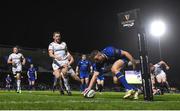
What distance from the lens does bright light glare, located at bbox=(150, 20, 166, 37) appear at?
32.8 meters

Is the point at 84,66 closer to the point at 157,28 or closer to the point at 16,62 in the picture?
the point at 16,62

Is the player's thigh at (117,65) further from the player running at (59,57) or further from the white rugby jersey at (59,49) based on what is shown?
the white rugby jersey at (59,49)

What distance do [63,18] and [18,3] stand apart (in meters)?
4.36

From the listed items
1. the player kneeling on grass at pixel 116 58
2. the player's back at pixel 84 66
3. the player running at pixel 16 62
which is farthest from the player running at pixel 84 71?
the player kneeling on grass at pixel 116 58

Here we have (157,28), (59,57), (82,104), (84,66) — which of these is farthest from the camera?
(157,28)

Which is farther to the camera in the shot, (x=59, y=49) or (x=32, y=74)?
(x=32, y=74)

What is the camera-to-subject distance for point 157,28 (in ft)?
108

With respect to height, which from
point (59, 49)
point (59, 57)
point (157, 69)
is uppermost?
point (59, 49)

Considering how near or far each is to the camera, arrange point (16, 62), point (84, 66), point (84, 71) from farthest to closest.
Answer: point (84, 66)
point (84, 71)
point (16, 62)

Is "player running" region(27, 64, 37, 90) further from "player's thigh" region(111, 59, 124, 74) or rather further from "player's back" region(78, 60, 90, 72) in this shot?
"player's thigh" region(111, 59, 124, 74)

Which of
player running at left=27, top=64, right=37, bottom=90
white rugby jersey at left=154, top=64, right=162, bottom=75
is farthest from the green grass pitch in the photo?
player running at left=27, top=64, right=37, bottom=90

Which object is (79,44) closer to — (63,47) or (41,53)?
(41,53)

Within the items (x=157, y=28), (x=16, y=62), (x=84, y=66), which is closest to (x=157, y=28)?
(x=157, y=28)

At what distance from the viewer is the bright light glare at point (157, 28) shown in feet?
108
